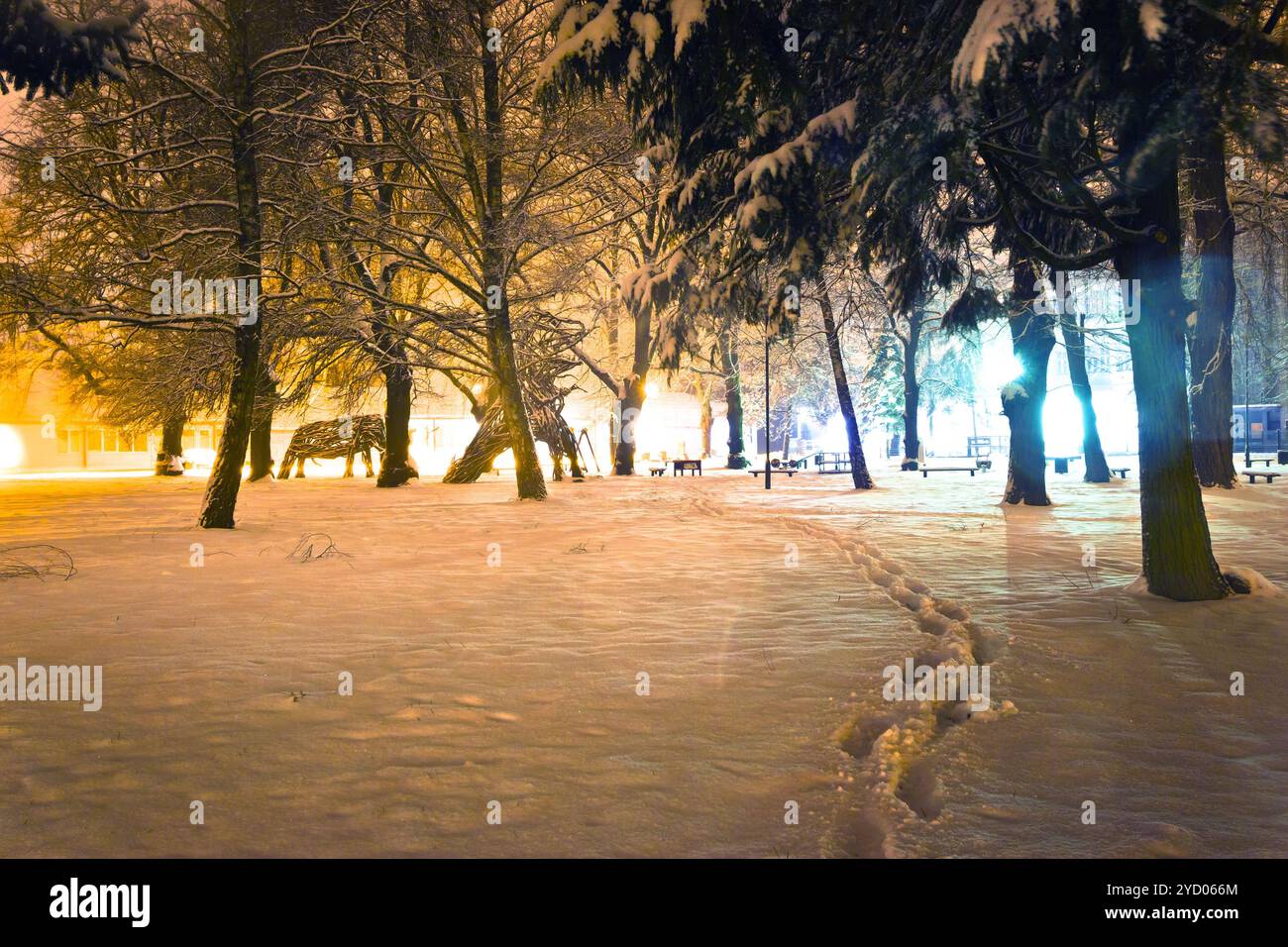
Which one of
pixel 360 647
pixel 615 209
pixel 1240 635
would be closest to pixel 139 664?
pixel 360 647

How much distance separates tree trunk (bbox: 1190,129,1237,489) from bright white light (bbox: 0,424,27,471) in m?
57.6

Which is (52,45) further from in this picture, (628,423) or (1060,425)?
(1060,425)

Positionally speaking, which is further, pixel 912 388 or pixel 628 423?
pixel 628 423

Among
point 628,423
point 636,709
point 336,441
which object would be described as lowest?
point 636,709

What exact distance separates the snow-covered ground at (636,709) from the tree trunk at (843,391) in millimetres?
11753

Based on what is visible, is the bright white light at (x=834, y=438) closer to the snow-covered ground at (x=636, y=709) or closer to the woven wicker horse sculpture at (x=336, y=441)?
the woven wicker horse sculpture at (x=336, y=441)

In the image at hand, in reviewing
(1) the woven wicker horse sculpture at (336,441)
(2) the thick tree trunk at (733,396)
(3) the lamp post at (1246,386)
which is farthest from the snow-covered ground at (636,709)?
(1) the woven wicker horse sculpture at (336,441)

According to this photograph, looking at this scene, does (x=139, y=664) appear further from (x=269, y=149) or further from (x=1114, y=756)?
(x=269, y=149)

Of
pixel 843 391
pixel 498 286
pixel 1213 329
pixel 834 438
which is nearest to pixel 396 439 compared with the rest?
pixel 498 286

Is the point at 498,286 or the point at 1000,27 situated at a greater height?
the point at 498,286

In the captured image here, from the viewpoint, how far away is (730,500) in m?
21.3

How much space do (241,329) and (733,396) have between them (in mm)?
26989

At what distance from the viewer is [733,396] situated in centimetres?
3916

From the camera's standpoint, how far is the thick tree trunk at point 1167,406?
26.5 feet
